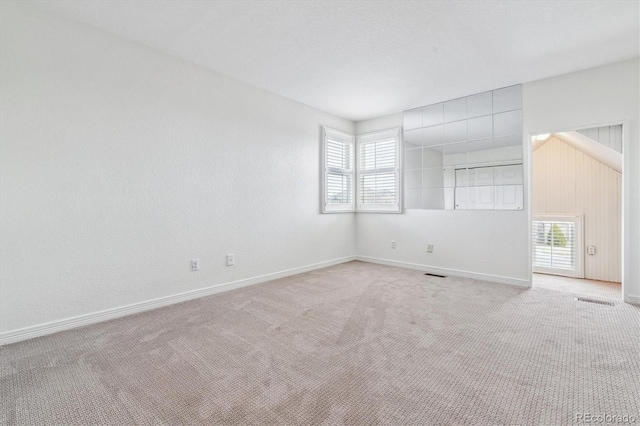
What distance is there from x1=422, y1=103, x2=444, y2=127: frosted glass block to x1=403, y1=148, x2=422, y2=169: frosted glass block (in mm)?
399

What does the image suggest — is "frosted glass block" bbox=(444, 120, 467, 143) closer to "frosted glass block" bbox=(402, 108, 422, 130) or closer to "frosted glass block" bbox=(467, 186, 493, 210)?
"frosted glass block" bbox=(402, 108, 422, 130)

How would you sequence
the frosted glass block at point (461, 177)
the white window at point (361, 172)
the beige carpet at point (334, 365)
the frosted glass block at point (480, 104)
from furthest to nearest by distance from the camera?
the white window at point (361, 172) → the frosted glass block at point (461, 177) → the frosted glass block at point (480, 104) → the beige carpet at point (334, 365)

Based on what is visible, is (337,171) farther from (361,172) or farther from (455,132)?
(455,132)

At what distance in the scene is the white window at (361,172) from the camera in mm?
Result: 4734

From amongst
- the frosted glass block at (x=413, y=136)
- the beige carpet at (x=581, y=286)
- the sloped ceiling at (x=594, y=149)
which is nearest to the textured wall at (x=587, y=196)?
the sloped ceiling at (x=594, y=149)

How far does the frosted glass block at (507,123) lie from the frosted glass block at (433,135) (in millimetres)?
679

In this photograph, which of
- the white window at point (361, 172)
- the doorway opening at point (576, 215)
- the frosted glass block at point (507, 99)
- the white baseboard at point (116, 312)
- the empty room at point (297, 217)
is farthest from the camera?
the white window at point (361, 172)

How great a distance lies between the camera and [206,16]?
235 centimetres

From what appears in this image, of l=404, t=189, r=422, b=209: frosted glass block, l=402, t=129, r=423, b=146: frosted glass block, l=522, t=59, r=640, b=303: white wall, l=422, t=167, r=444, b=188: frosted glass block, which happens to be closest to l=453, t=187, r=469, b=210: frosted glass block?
l=422, t=167, r=444, b=188: frosted glass block

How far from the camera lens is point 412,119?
4.50 meters

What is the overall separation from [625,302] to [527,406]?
8.52 ft

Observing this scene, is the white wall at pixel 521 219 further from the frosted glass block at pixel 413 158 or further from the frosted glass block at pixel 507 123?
the frosted glass block at pixel 413 158

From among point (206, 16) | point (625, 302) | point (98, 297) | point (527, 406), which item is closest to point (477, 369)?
point (527, 406)

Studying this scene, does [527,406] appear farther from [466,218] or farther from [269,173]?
[269,173]
